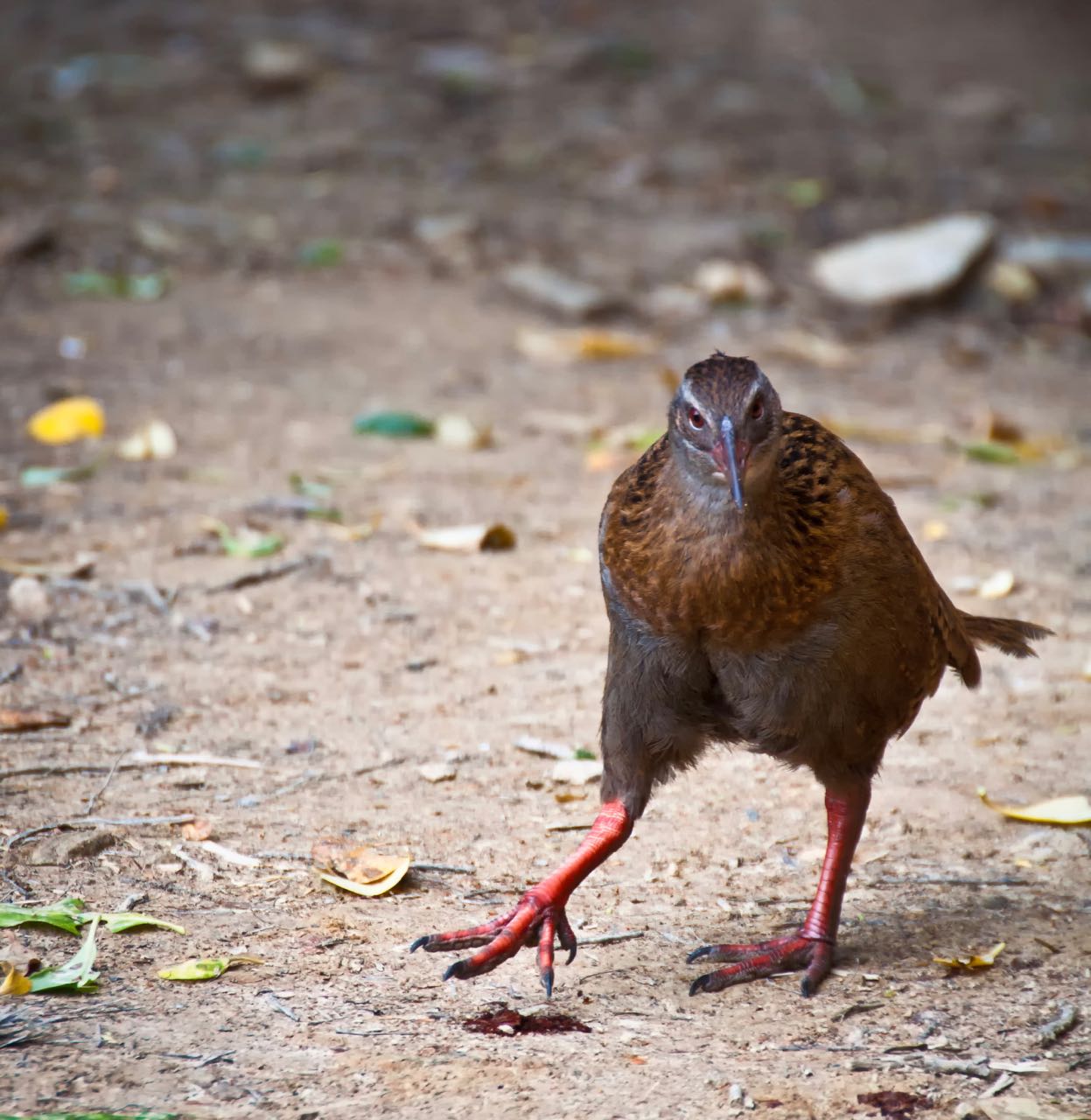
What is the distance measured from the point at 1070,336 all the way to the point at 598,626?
17.8 ft

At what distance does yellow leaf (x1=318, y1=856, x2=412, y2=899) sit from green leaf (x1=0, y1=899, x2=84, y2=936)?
60 cm

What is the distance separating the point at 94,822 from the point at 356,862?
66 centimetres

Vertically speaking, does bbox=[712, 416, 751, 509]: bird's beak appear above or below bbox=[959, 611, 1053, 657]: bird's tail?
above

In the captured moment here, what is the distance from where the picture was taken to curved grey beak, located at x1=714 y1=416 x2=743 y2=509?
3.20m

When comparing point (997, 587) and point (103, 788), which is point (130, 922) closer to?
point (103, 788)

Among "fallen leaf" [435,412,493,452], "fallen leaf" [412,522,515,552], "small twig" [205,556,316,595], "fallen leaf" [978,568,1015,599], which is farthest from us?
"fallen leaf" [435,412,493,452]

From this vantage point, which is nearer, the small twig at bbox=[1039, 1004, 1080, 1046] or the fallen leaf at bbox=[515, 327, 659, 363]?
the small twig at bbox=[1039, 1004, 1080, 1046]

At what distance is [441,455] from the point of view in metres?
7.16

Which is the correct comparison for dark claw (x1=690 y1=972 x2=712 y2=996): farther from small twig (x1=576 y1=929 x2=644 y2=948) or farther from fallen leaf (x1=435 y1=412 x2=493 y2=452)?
fallen leaf (x1=435 y1=412 x2=493 y2=452)

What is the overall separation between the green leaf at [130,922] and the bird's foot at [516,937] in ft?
1.75

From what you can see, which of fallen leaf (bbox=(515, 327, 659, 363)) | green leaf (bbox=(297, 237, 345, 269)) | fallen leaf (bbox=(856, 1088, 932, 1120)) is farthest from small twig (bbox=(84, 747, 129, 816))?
green leaf (bbox=(297, 237, 345, 269))

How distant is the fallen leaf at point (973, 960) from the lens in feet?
11.8

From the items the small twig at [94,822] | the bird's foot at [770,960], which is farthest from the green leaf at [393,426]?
the bird's foot at [770,960]

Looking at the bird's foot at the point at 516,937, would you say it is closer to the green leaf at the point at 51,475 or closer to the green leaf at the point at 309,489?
the green leaf at the point at 309,489
